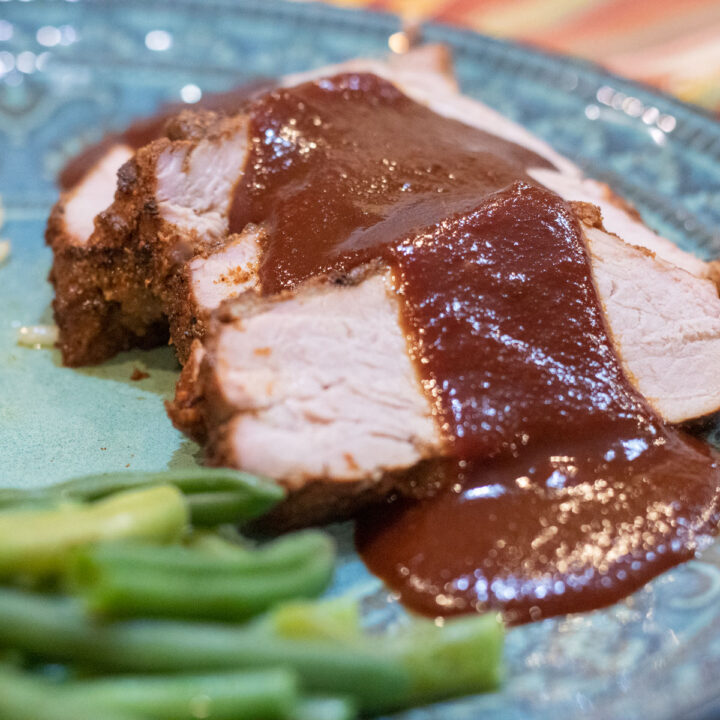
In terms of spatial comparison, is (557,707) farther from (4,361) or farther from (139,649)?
(4,361)

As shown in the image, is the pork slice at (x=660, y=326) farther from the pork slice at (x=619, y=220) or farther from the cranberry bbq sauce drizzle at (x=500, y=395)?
the pork slice at (x=619, y=220)

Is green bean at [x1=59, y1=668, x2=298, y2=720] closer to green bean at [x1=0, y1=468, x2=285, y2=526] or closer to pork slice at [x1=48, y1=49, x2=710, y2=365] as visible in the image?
green bean at [x1=0, y1=468, x2=285, y2=526]

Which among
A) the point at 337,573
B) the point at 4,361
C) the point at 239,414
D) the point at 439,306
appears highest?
the point at 439,306

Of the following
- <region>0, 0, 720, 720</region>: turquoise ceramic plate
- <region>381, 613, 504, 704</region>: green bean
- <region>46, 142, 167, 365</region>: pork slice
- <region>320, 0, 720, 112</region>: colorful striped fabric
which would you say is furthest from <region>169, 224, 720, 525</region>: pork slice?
<region>320, 0, 720, 112</region>: colorful striped fabric

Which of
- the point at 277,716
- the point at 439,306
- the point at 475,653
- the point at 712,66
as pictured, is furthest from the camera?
the point at 712,66

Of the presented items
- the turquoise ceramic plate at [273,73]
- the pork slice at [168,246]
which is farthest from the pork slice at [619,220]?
the turquoise ceramic plate at [273,73]

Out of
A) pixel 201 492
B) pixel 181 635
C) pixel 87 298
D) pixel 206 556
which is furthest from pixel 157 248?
pixel 181 635

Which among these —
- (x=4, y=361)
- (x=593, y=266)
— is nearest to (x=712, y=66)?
(x=593, y=266)

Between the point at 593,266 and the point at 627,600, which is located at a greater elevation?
the point at 593,266

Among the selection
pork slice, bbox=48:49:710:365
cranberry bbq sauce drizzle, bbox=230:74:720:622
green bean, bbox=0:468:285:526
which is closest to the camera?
green bean, bbox=0:468:285:526
